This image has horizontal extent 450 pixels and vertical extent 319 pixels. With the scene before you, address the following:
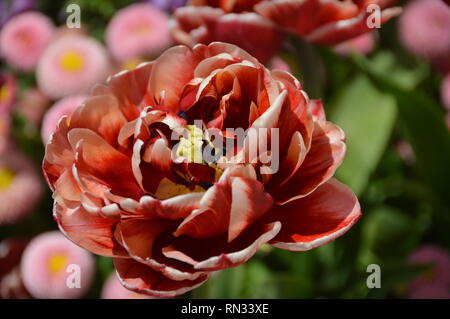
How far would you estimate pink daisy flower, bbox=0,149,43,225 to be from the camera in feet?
2.22

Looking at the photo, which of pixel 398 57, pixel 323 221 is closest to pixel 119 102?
pixel 323 221

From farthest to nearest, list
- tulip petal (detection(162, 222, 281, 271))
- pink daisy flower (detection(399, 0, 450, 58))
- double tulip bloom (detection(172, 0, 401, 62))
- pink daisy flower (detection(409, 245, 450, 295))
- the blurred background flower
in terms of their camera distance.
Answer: the blurred background flower
pink daisy flower (detection(399, 0, 450, 58))
pink daisy flower (detection(409, 245, 450, 295))
double tulip bloom (detection(172, 0, 401, 62))
tulip petal (detection(162, 222, 281, 271))

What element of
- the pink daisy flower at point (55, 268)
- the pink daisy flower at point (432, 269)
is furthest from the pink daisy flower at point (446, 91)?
the pink daisy flower at point (55, 268)

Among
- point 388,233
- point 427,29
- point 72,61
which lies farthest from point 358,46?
point 72,61

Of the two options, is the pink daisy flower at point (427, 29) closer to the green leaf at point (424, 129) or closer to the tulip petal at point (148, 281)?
the green leaf at point (424, 129)

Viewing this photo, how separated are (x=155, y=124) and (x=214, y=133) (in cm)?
4

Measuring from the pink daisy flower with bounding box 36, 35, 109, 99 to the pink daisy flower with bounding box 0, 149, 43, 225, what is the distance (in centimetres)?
9

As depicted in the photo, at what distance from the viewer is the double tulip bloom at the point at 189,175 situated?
1.20ft

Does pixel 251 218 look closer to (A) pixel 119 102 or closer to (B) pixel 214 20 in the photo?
(A) pixel 119 102

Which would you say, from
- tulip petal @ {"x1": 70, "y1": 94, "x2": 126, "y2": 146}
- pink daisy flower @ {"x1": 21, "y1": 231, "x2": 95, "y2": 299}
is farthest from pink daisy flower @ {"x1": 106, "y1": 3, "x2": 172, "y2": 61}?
tulip petal @ {"x1": 70, "y1": 94, "x2": 126, "y2": 146}

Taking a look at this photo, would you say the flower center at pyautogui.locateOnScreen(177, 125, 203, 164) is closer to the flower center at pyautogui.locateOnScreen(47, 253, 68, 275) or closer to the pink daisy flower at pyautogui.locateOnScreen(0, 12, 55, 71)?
the flower center at pyautogui.locateOnScreen(47, 253, 68, 275)

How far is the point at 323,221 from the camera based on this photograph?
400mm

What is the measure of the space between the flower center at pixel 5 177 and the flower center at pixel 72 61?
0.13 metres

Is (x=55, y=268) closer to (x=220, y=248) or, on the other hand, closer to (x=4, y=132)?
(x=4, y=132)
